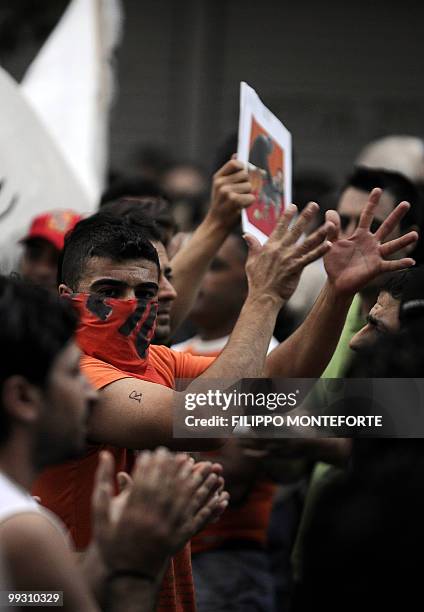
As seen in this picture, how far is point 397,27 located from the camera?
12.1m

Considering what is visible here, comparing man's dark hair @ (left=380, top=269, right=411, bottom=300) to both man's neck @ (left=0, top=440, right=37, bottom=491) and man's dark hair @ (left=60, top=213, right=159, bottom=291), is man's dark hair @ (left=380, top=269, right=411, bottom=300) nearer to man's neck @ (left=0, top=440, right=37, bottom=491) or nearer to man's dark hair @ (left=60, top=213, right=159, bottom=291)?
man's dark hair @ (left=60, top=213, right=159, bottom=291)

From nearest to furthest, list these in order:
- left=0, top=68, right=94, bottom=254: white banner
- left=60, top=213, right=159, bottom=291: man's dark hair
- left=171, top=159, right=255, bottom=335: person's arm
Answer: left=60, top=213, right=159, bottom=291: man's dark hair → left=171, top=159, right=255, bottom=335: person's arm → left=0, top=68, right=94, bottom=254: white banner

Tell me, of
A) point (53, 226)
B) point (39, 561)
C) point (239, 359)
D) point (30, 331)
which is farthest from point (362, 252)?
point (53, 226)

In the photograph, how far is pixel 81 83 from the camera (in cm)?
602

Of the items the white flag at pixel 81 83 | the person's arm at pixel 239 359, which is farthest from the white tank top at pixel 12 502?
the white flag at pixel 81 83

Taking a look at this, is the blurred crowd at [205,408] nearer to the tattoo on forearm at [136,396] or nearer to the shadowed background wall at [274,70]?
the tattoo on forearm at [136,396]

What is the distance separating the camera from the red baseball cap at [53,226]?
4.71 meters

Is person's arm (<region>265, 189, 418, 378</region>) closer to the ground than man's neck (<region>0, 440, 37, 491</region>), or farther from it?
farther from it

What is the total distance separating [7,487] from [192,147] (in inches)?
389

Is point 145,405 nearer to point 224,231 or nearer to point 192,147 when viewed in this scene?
point 224,231

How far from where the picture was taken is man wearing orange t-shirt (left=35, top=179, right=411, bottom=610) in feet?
9.77

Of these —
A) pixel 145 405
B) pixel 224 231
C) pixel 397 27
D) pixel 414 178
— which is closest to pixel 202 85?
pixel 397 27

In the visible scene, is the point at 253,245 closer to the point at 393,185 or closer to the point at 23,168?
the point at 393,185

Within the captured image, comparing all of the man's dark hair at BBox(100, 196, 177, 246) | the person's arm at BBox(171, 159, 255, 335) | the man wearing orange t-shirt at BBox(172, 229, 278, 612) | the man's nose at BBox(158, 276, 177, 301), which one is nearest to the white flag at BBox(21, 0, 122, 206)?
the man's dark hair at BBox(100, 196, 177, 246)
